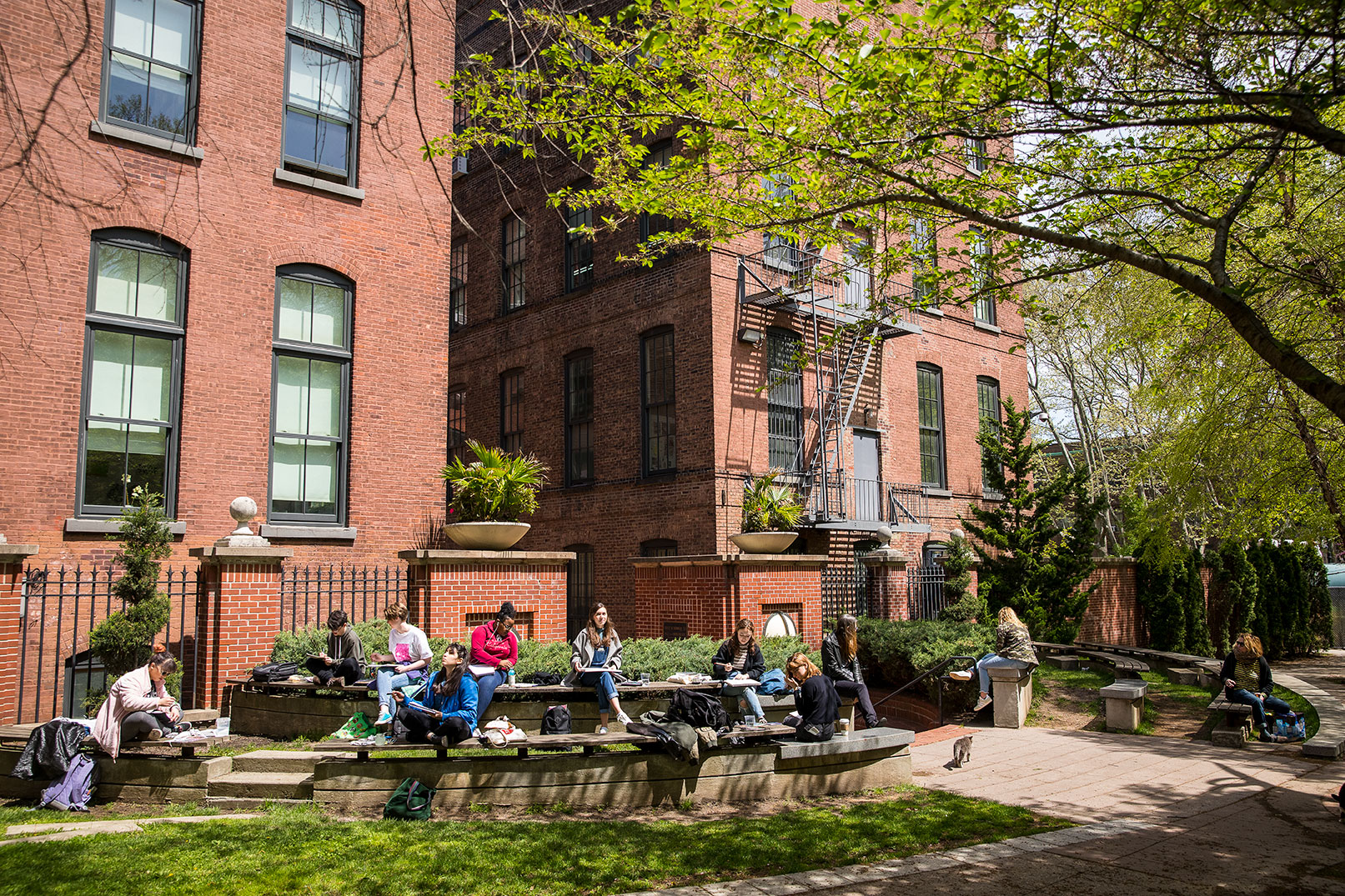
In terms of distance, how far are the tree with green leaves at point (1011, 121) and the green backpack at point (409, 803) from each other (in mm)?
6132

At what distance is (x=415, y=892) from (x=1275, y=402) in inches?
624

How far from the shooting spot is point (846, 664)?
36.1ft

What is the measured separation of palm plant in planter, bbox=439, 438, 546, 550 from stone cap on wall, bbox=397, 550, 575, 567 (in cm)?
24

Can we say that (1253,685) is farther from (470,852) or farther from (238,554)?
(238,554)

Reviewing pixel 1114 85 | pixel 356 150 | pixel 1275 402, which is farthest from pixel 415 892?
pixel 1275 402

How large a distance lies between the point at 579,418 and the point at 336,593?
9853mm

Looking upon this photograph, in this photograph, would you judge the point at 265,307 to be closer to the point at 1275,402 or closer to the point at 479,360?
the point at 479,360

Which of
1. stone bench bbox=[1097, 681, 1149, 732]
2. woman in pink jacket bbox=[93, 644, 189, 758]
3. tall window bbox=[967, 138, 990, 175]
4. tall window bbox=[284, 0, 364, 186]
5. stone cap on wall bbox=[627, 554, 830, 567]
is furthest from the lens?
stone cap on wall bbox=[627, 554, 830, 567]

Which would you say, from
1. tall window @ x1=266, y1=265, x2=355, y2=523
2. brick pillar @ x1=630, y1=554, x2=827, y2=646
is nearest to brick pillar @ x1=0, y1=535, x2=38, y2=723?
tall window @ x1=266, y1=265, x2=355, y2=523

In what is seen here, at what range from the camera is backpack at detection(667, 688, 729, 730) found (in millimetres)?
8523

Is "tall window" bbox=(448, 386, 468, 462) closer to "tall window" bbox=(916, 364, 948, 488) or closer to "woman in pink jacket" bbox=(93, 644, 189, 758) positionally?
"tall window" bbox=(916, 364, 948, 488)

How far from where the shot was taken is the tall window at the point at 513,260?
24.1m

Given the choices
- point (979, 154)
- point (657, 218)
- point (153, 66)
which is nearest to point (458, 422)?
point (657, 218)

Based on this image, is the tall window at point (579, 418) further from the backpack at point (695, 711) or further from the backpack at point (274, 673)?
the backpack at point (695, 711)
